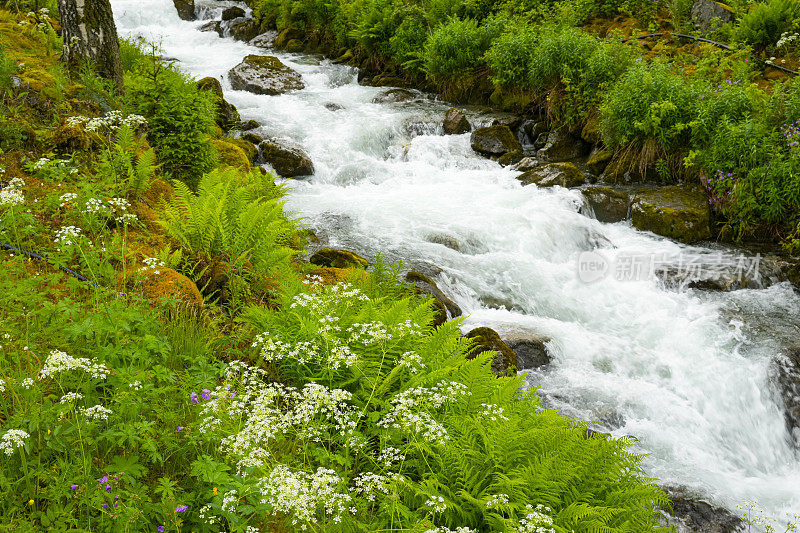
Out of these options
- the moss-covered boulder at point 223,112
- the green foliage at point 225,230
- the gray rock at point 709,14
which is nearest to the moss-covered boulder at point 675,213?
the gray rock at point 709,14

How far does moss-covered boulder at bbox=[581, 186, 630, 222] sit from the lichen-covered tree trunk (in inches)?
334

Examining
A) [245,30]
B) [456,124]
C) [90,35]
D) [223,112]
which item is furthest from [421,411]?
[245,30]

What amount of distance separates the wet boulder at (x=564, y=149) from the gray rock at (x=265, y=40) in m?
14.9

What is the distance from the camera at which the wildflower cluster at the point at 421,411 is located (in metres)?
3.16

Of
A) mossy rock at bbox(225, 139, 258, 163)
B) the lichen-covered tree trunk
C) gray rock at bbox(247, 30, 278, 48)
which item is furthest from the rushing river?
gray rock at bbox(247, 30, 278, 48)

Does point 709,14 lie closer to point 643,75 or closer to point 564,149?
point 643,75

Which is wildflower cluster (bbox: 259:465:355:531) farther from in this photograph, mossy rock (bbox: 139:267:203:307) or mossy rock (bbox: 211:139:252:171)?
mossy rock (bbox: 211:139:252:171)

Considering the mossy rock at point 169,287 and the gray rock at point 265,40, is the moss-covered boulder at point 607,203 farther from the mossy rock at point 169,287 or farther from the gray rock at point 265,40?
the gray rock at point 265,40

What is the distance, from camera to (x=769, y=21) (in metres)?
12.2

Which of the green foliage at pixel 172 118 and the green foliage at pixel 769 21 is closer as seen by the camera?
the green foliage at pixel 172 118

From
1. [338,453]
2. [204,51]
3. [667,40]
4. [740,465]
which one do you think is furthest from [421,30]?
[338,453]

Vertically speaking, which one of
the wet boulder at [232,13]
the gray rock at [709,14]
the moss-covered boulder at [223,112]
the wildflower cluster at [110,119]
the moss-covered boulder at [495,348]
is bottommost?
the moss-covered boulder at [495,348]

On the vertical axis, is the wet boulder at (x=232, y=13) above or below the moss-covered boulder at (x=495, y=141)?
above

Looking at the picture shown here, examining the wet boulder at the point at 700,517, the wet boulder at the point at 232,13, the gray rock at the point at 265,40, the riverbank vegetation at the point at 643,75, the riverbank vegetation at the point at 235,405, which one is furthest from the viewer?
the wet boulder at the point at 232,13
